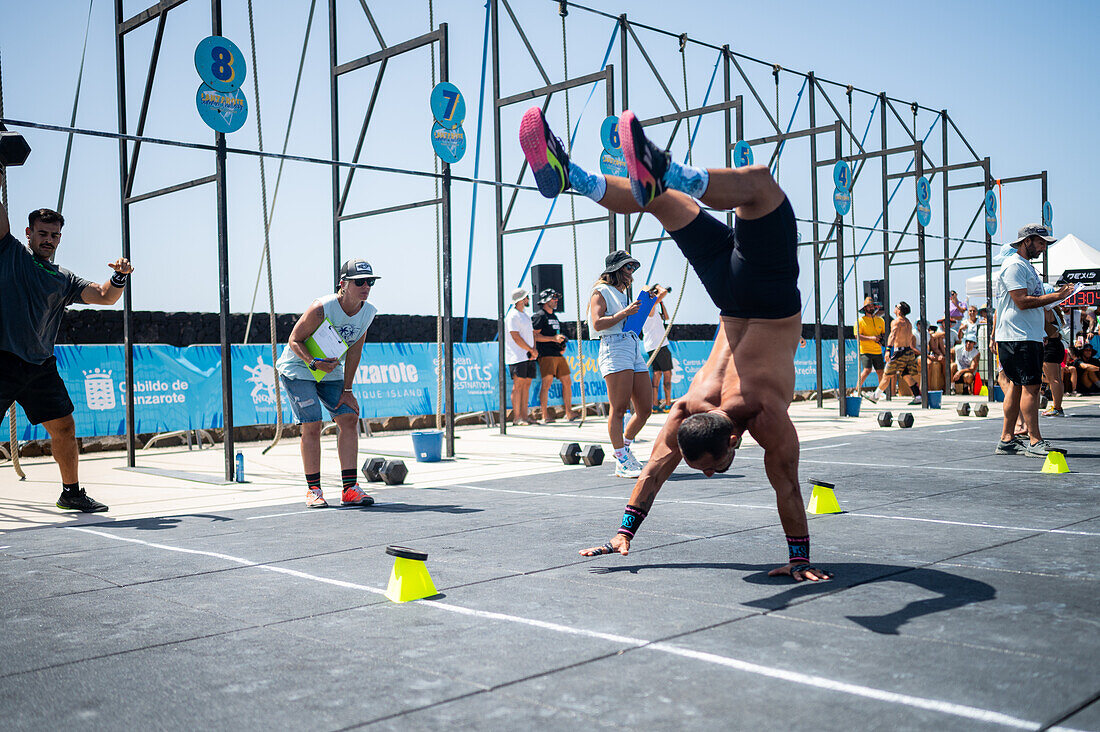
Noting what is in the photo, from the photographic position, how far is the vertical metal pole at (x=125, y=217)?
28.3 feet

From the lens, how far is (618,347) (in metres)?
7.23

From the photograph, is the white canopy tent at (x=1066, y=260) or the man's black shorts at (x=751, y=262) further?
the white canopy tent at (x=1066, y=260)

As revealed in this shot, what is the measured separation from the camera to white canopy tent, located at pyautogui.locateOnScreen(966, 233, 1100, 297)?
2203cm

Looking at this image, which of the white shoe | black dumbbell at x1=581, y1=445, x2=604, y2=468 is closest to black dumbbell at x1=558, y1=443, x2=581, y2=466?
black dumbbell at x1=581, y1=445, x2=604, y2=468

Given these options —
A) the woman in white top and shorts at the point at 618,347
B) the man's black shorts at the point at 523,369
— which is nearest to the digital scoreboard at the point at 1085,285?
the man's black shorts at the point at 523,369

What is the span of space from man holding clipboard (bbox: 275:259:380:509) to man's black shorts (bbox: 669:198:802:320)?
2.95 meters

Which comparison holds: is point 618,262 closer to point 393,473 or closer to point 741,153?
point 393,473

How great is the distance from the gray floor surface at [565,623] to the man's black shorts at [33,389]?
2.81 feet

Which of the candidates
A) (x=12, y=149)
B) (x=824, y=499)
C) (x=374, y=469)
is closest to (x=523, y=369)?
(x=374, y=469)

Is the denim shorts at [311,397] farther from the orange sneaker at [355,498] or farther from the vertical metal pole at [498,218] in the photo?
the vertical metal pole at [498,218]

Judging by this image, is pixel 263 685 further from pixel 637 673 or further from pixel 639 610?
pixel 639 610

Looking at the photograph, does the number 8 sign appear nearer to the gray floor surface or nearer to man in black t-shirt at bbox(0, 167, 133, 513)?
man in black t-shirt at bbox(0, 167, 133, 513)

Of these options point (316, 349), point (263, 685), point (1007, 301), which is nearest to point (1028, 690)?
point (263, 685)

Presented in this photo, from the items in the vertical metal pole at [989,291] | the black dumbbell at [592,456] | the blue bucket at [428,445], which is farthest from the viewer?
the vertical metal pole at [989,291]
